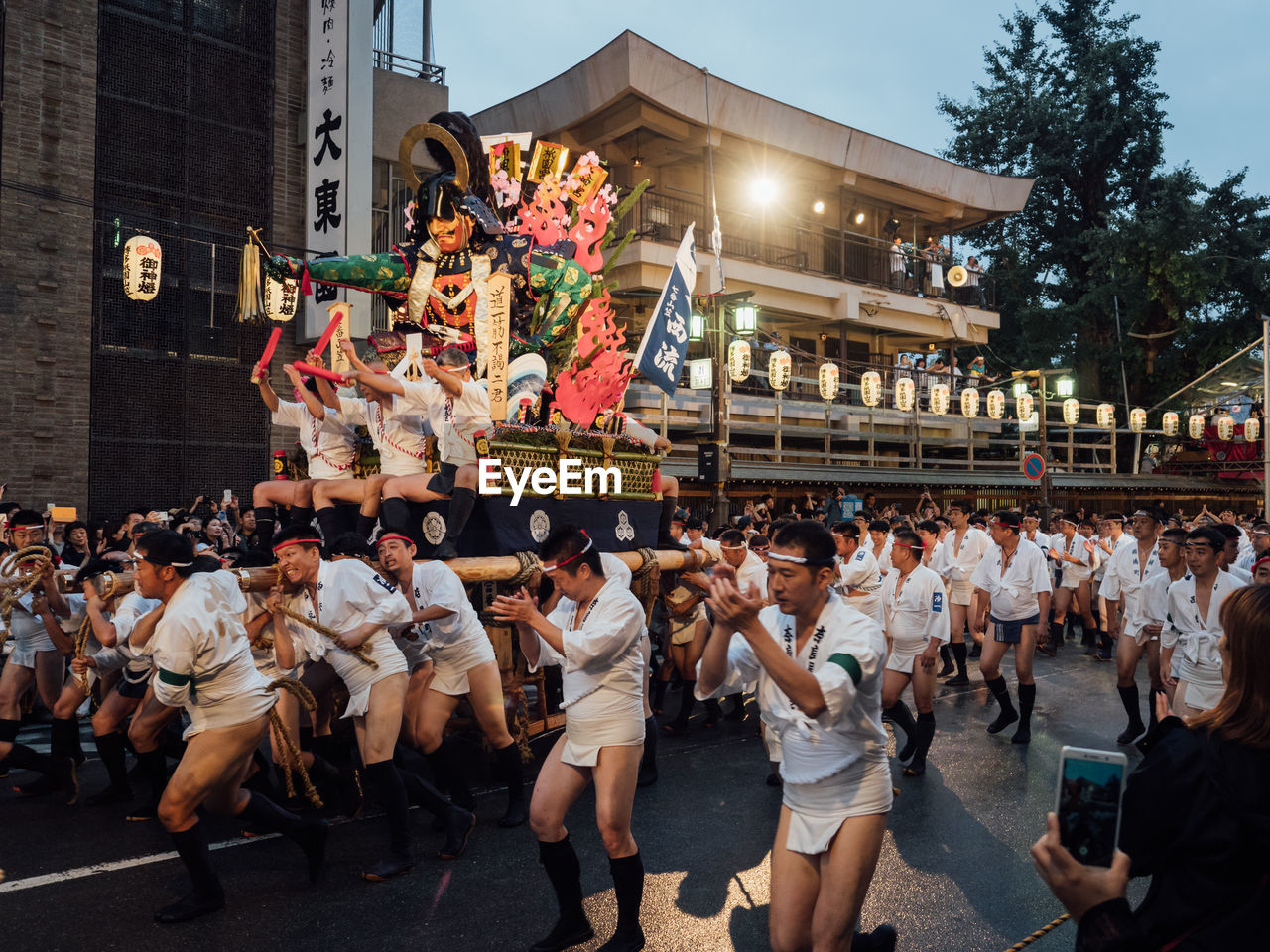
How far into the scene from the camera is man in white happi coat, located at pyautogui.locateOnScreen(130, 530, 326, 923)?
441 centimetres

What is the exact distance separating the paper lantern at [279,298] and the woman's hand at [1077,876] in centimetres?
847

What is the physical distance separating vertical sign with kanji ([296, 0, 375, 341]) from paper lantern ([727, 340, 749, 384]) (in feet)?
25.4

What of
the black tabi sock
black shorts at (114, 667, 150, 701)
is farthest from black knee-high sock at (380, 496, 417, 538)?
black shorts at (114, 667, 150, 701)

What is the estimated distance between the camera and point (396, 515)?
7137 millimetres

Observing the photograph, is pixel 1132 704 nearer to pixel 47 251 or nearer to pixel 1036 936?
pixel 1036 936

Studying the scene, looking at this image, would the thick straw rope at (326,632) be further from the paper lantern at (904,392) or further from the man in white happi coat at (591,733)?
the paper lantern at (904,392)

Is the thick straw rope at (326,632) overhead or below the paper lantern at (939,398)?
below

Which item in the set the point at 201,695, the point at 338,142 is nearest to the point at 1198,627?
the point at 201,695

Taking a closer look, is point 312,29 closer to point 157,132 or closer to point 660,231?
point 157,132

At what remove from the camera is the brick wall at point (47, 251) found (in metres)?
13.6

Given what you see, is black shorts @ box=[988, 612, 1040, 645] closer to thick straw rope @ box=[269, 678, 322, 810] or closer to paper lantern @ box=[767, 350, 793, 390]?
thick straw rope @ box=[269, 678, 322, 810]

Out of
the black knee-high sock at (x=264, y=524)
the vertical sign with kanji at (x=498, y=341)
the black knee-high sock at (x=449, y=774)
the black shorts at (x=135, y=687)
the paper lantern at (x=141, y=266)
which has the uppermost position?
the paper lantern at (x=141, y=266)

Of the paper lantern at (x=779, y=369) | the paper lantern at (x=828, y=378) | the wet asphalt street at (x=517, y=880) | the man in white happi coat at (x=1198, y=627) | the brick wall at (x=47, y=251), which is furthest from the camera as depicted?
the paper lantern at (x=828, y=378)

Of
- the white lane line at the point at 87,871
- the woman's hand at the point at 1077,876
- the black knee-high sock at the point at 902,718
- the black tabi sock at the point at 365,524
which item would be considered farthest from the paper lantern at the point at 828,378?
the woman's hand at the point at 1077,876
